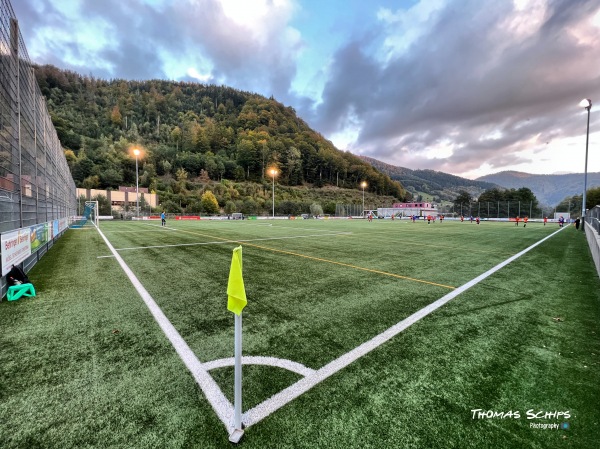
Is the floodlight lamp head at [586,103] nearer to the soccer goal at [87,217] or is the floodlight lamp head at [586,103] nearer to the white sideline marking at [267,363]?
the white sideline marking at [267,363]

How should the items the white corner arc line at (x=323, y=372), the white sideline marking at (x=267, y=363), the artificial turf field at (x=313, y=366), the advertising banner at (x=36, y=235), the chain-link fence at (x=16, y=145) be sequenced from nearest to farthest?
1. the artificial turf field at (x=313, y=366)
2. the white corner arc line at (x=323, y=372)
3. the white sideline marking at (x=267, y=363)
4. the chain-link fence at (x=16, y=145)
5. the advertising banner at (x=36, y=235)

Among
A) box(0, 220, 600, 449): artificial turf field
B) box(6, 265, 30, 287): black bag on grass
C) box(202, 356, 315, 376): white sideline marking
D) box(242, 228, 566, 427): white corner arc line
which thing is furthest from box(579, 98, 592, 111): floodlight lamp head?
box(6, 265, 30, 287): black bag on grass

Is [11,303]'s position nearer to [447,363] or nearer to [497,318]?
[447,363]

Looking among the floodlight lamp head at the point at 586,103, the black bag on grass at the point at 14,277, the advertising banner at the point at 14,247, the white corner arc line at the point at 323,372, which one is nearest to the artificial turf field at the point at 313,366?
the white corner arc line at the point at 323,372

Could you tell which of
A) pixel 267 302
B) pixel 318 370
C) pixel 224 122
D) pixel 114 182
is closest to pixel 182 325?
pixel 267 302

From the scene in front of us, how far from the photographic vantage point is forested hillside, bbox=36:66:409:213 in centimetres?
8869

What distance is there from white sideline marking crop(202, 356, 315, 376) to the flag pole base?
837 mm

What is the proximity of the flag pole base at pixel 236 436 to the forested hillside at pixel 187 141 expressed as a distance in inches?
2905

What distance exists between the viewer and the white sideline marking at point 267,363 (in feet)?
8.32

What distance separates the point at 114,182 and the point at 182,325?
9727 cm

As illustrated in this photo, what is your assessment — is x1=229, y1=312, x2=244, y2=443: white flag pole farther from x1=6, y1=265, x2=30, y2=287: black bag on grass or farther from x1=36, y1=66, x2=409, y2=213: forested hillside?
x1=36, y1=66, x2=409, y2=213: forested hillside

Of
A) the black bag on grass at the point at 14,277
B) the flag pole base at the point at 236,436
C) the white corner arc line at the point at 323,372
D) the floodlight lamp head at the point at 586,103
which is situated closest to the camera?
the flag pole base at the point at 236,436

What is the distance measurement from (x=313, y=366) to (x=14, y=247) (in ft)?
19.7

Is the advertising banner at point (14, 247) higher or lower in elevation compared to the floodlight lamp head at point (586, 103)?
lower
